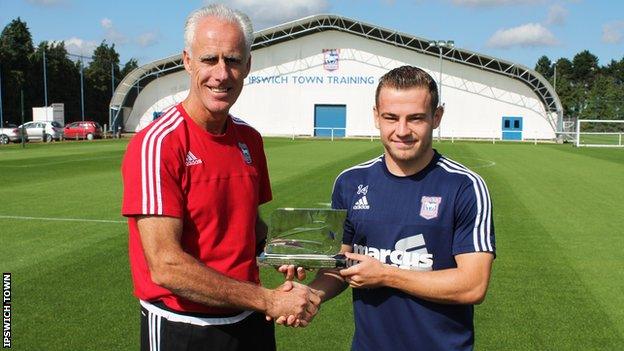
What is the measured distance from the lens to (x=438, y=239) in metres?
2.53

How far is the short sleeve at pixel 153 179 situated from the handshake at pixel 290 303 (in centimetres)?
48

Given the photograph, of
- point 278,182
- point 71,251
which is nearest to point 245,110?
point 278,182

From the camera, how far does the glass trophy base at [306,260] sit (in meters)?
2.34

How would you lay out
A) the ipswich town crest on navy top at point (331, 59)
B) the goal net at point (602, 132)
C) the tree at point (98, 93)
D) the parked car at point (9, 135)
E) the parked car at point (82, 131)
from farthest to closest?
the tree at point (98, 93) < the ipswich town crest on navy top at point (331, 59) < the goal net at point (602, 132) < the parked car at point (82, 131) < the parked car at point (9, 135)

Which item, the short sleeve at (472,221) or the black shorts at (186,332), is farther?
the black shorts at (186,332)

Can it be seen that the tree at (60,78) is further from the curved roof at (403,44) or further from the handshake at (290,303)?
the handshake at (290,303)

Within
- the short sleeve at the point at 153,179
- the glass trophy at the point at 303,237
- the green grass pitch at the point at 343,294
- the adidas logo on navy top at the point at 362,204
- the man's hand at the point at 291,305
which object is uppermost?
the short sleeve at the point at 153,179

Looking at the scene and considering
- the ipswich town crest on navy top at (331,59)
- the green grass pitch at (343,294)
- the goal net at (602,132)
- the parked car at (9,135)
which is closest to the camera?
the green grass pitch at (343,294)

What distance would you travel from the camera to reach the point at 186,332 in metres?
2.62

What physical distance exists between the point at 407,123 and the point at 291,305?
32.9 inches

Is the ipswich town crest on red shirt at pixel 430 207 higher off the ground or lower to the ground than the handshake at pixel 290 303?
higher

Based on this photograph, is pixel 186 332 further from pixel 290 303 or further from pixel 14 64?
pixel 14 64

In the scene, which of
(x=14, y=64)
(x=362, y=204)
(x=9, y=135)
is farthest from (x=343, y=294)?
(x=14, y=64)

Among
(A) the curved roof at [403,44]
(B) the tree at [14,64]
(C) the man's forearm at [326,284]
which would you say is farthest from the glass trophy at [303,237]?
(B) the tree at [14,64]
